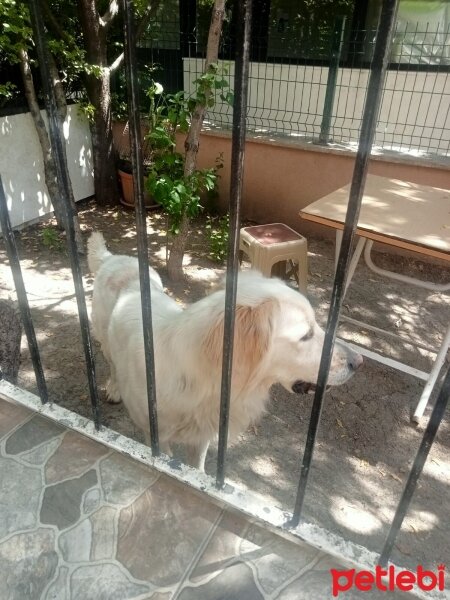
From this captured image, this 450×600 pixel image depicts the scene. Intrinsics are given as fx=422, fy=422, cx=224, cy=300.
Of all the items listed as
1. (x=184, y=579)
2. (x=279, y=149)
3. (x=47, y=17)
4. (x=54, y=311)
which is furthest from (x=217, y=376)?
(x=47, y=17)

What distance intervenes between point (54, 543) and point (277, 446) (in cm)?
178

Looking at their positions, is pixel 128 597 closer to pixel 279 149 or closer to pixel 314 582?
pixel 314 582

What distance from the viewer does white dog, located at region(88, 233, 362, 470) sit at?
1.67m

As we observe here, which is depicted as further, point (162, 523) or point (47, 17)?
point (47, 17)

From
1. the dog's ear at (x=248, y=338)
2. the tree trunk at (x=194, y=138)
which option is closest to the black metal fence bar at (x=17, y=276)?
the dog's ear at (x=248, y=338)

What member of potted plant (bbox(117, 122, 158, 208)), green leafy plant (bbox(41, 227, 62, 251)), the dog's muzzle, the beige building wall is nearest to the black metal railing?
the dog's muzzle

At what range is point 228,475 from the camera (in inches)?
105

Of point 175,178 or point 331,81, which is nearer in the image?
point 175,178

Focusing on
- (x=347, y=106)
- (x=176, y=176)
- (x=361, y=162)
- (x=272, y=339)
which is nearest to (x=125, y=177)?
(x=176, y=176)

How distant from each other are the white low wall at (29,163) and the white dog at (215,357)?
13.7 feet

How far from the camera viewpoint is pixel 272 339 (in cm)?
173

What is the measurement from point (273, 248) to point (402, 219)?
133 cm

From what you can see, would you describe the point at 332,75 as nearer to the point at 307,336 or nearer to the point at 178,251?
the point at 178,251

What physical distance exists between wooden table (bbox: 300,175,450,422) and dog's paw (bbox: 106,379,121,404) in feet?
6.07
